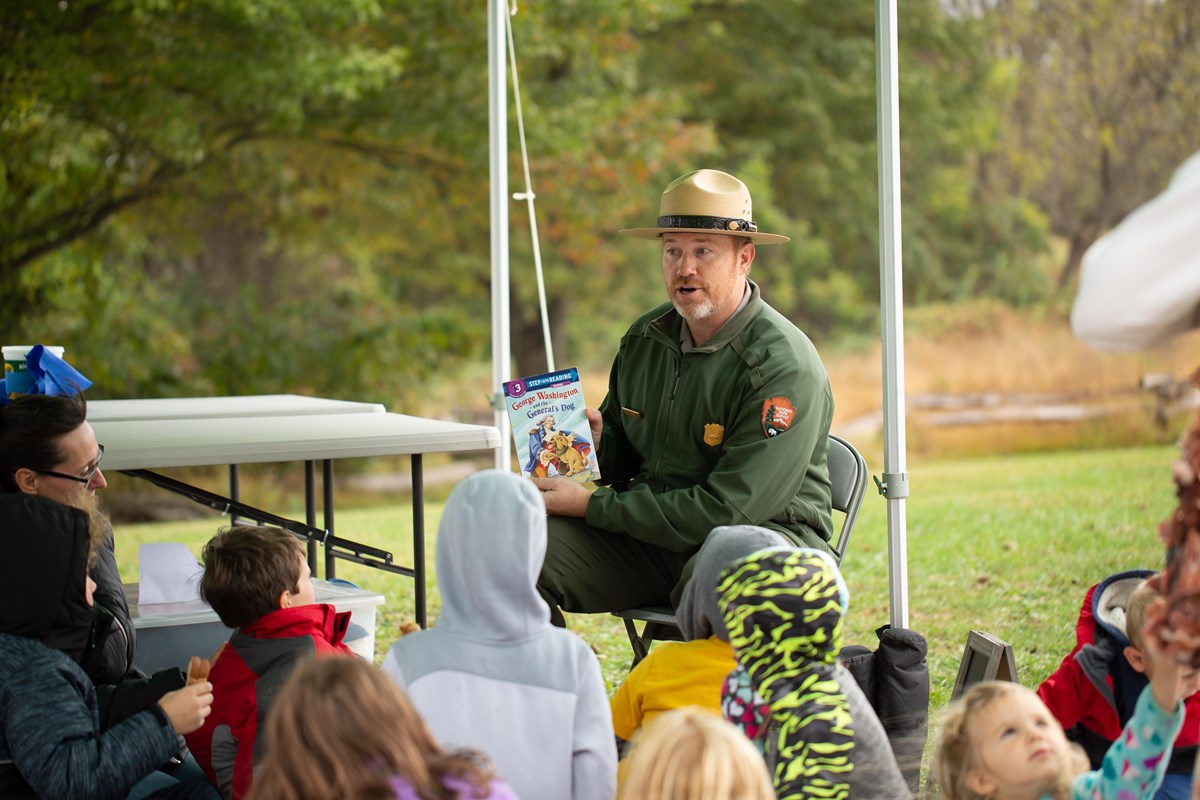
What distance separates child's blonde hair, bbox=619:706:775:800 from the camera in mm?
1705

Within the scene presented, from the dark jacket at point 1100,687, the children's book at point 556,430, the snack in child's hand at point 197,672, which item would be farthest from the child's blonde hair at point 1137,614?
the snack in child's hand at point 197,672

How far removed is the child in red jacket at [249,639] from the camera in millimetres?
2584

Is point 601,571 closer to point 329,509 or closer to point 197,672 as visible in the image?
point 197,672

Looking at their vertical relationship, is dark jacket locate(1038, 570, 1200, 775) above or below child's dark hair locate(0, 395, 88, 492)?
below

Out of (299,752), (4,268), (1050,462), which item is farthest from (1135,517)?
(4,268)

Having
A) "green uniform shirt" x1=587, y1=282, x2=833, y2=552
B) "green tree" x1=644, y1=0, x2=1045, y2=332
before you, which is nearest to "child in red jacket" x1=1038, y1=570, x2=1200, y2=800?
"green uniform shirt" x1=587, y1=282, x2=833, y2=552

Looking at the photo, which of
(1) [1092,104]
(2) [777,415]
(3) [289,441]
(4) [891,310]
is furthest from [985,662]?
(1) [1092,104]

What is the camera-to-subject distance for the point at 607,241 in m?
14.4

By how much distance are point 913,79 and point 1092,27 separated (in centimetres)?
226

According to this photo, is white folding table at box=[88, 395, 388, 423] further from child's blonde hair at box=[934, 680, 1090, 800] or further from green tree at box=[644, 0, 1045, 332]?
green tree at box=[644, 0, 1045, 332]

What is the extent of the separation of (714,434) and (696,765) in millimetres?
1658

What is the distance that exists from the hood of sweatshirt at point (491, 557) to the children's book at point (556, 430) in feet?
3.88

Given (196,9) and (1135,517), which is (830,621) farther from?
(196,9)

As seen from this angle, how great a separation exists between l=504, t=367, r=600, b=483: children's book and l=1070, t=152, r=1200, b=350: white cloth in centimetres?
179
